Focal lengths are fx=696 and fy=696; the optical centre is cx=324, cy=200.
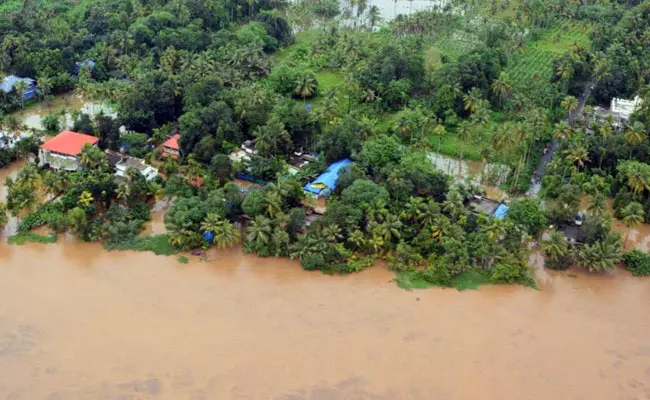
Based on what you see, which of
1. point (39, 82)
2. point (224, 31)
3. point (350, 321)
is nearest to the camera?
Result: point (350, 321)

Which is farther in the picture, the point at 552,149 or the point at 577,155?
the point at 552,149

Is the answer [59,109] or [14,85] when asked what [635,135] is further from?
[14,85]

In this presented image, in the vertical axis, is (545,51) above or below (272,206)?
above

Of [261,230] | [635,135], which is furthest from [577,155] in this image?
[261,230]

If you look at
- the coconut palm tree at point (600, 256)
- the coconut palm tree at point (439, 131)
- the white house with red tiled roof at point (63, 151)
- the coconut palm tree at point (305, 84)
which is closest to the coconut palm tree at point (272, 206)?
the white house with red tiled roof at point (63, 151)

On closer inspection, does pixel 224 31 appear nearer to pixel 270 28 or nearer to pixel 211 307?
pixel 270 28

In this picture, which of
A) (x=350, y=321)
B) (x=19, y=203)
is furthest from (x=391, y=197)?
(x=19, y=203)

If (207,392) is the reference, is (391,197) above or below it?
above
